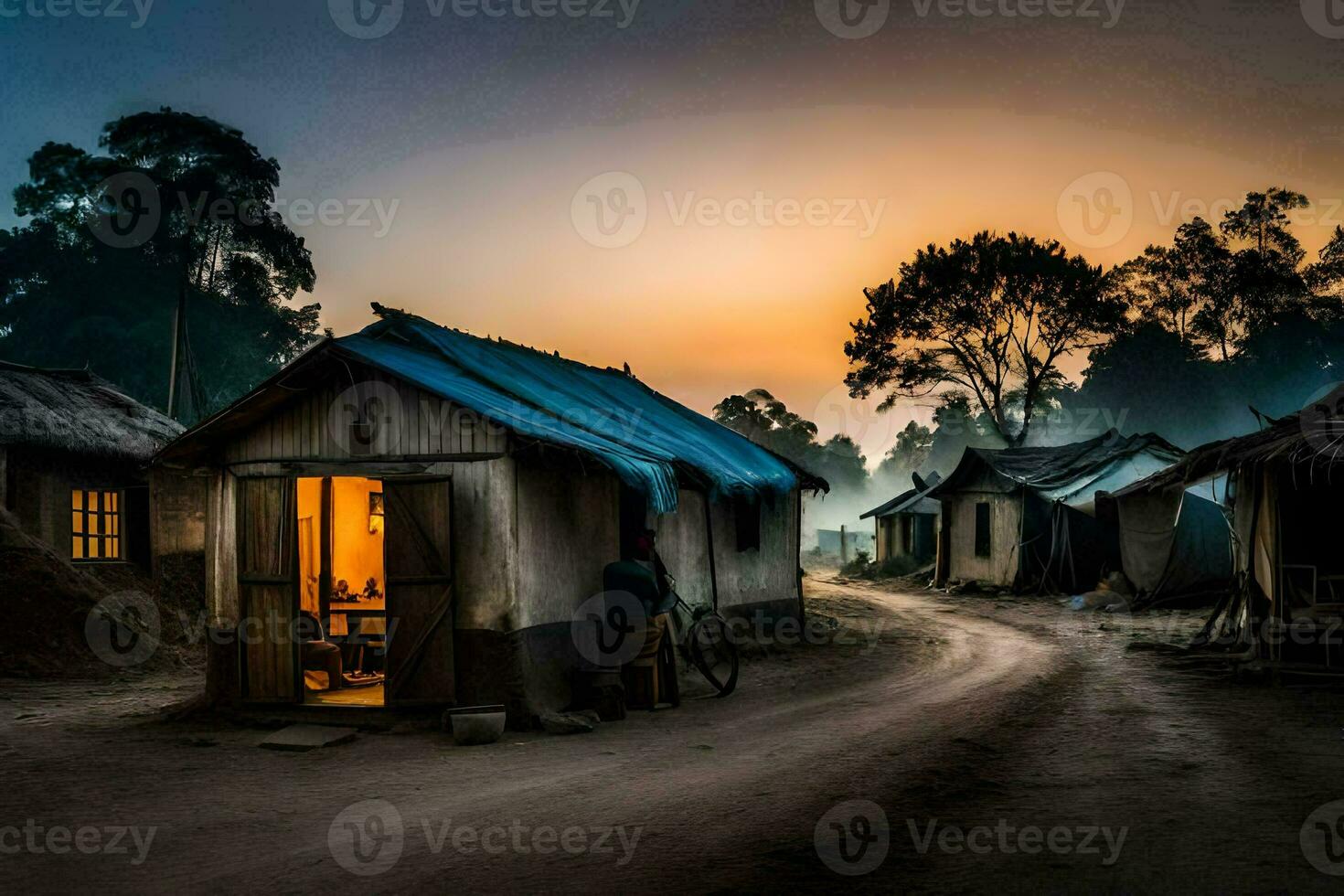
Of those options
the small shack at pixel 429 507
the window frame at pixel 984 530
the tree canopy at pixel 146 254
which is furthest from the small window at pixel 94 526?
the window frame at pixel 984 530

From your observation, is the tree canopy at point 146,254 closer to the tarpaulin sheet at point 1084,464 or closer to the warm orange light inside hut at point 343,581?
the warm orange light inside hut at point 343,581

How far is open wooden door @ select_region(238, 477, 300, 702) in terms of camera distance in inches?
440

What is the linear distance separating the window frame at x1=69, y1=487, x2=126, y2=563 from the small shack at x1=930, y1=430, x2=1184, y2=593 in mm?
21354

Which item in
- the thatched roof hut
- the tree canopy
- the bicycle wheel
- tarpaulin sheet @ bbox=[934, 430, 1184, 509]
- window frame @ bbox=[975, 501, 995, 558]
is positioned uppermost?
the tree canopy

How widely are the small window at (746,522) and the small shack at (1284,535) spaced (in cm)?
651

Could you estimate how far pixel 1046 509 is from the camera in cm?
2664

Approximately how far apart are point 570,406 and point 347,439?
3414mm

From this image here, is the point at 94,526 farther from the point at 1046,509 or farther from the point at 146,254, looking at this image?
the point at 146,254

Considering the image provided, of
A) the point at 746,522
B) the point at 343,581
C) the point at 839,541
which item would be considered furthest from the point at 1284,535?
the point at 839,541

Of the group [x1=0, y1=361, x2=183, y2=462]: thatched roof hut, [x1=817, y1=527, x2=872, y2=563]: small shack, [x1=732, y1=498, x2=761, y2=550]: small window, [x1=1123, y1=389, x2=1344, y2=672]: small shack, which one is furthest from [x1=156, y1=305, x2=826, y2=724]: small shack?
[x1=817, y1=527, x2=872, y2=563]: small shack

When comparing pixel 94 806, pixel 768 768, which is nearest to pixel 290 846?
pixel 94 806

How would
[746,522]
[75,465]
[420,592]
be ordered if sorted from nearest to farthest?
[420,592] → [746,522] → [75,465]

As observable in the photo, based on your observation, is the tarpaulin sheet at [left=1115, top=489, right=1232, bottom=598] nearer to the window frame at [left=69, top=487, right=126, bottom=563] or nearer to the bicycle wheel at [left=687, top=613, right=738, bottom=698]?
the bicycle wheel at [left=687, top=613, right=738, bottom=698]

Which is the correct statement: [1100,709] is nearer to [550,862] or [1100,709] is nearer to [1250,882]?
[1250,882]
